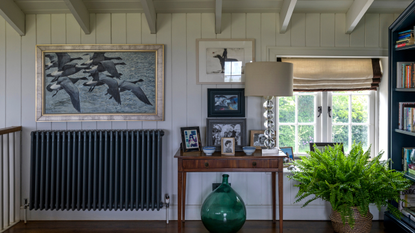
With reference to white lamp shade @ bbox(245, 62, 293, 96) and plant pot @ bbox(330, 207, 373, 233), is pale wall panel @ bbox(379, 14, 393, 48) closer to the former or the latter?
white lamp shade @ bbox(245, 62, 293, 96)

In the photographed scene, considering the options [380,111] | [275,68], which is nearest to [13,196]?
[275,68]

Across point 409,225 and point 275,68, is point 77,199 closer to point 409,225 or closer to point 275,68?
point 275,68

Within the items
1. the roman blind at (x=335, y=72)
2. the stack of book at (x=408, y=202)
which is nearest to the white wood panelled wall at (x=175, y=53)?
the roman blind at (x=335, y=72)

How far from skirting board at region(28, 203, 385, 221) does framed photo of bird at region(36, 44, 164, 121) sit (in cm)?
98

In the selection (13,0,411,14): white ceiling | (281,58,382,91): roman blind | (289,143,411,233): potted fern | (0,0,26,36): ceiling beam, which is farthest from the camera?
(281,58,382,91): roman blind

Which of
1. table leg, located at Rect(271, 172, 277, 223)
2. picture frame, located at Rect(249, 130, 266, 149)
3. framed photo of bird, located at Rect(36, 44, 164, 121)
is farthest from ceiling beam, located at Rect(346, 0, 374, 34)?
framed photo of bird, located at Rect(36, 44, 164, 121)

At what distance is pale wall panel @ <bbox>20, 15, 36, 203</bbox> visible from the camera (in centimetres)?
305

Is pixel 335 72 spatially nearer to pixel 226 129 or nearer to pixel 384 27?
pixel 384 27

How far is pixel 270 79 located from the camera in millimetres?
2607

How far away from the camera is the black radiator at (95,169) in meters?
2.95

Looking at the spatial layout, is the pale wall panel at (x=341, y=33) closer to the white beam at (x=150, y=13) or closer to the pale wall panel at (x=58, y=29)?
the white beam at (x=150, y=13)

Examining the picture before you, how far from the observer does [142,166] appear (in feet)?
9.66

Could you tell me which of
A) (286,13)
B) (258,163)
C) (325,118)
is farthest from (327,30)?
(258,163)

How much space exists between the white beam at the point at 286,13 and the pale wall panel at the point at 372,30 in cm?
86
